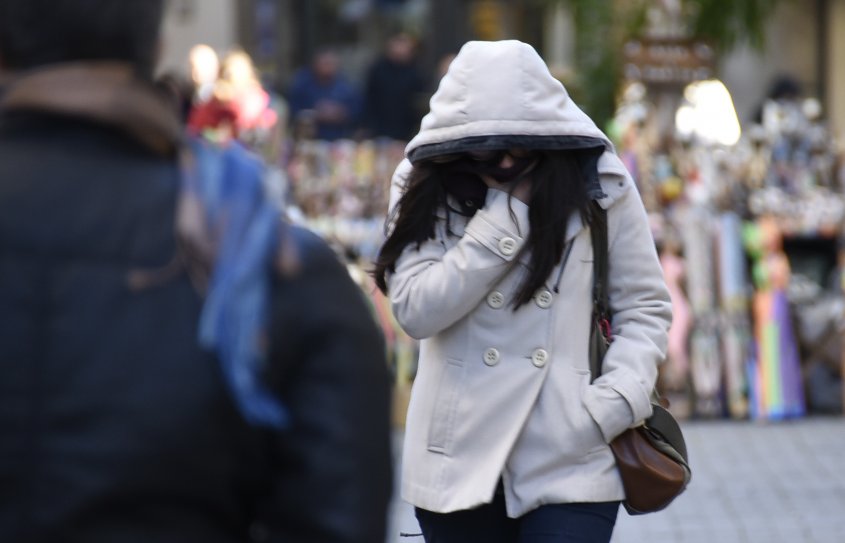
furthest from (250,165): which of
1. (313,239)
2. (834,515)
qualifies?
(834,515)

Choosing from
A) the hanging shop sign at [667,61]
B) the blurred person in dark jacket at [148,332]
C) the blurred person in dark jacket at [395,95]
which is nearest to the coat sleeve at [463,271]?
the blurred person in dark jacket at [148,332]

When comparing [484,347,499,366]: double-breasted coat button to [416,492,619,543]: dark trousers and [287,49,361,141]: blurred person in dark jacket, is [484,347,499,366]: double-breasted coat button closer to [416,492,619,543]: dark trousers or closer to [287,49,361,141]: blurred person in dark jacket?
[416,492,619,543]: dark trousers

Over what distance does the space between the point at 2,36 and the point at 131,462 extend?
20.5 inches

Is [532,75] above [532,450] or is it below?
above

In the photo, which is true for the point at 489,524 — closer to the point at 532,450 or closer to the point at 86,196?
the point at 532,450

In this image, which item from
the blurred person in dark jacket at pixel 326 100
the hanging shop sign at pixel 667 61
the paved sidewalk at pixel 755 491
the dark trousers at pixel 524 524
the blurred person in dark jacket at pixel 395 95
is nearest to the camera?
the dark trousers at pixel 524 524

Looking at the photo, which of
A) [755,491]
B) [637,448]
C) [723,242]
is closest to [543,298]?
[637,448]

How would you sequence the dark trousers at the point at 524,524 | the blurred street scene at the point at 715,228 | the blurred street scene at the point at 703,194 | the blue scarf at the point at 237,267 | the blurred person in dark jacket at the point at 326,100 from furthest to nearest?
the blurred person in dark jacket at the point at 326,100 → the blurred street scene at the point at 703,194 → the blurred street scene at the point at 715,228 → the dark trousers at the point at 524,524 → the blue scarf at the point at 237,267

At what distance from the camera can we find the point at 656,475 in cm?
348

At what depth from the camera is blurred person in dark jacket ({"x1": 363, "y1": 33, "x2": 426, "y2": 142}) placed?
14.9 m

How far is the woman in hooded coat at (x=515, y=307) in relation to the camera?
11.2 ft

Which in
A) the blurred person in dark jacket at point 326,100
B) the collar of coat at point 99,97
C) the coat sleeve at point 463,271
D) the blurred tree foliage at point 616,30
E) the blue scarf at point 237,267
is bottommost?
the blurred person in dark jacket at point 326,100

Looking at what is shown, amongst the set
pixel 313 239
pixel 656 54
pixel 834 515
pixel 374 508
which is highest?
pixel 313 239

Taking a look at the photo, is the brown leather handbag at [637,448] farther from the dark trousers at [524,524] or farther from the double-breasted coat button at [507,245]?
the double-breasted coat button at [507,245]
